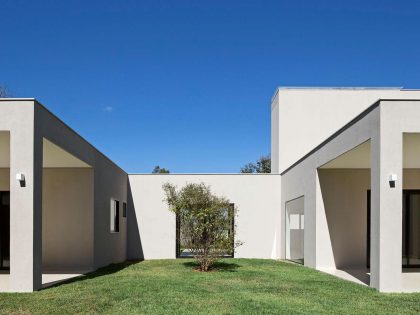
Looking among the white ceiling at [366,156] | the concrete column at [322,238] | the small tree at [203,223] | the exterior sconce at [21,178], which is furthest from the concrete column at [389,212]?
the exterior sconce at [21,178]

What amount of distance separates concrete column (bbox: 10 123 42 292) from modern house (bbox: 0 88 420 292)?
2cm

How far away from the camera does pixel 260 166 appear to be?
45656 mm

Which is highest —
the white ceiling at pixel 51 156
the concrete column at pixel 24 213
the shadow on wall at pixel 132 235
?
the white ceiling at pixel 51 156

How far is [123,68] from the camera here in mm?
20109

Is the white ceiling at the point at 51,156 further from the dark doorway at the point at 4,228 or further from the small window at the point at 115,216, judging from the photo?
the small window at the point at 115,216

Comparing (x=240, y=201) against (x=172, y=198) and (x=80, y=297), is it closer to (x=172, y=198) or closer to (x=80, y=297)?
(x=172, y=198)

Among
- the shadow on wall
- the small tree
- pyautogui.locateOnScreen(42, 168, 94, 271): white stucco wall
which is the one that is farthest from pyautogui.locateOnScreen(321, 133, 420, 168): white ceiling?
the shadow on wall

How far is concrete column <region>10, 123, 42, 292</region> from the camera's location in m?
8.52

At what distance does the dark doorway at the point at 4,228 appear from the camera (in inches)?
492

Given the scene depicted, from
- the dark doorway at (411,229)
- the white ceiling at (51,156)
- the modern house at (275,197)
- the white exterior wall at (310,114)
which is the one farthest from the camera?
the white exterior wall at (310,114)

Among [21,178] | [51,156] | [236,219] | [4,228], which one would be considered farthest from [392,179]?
[236,219]

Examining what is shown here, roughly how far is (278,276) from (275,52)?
983 cm

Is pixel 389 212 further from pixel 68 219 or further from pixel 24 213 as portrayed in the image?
pixel 68 219

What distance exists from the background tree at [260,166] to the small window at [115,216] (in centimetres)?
2844
